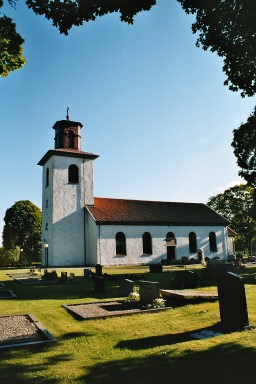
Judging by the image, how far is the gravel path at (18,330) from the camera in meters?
6.58

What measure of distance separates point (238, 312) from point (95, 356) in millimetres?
3450

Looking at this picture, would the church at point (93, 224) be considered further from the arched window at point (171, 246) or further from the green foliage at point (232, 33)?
the green foliage at point (232, 33)

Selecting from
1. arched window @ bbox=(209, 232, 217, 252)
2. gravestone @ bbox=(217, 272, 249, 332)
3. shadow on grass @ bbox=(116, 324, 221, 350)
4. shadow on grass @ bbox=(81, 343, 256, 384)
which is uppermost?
arched window @ bbox=(209, 232, 217, 252)

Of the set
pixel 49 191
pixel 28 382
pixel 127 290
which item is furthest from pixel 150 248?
pixel 28 382

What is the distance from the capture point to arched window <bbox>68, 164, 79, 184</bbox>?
108 ft

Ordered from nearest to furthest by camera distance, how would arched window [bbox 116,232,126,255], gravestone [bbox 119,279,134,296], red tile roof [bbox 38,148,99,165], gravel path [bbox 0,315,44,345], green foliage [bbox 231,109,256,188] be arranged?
gravel path [bbox 0,315,44,345], gravestone [bbox 119,279,134,296], green foliage [bbox 231,109,256,188], arched window [bbox 116,232,126,255], red tile roof [bbox 38,148,99,165]

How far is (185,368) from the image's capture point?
14.9ft

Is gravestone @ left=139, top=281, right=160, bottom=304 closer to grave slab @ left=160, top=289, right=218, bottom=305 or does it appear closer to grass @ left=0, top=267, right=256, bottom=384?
grave slab @ left=160, top=289, right=218, bottom=305

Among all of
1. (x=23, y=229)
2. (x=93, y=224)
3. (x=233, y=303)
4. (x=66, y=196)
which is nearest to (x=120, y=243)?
(x=93, y=224)

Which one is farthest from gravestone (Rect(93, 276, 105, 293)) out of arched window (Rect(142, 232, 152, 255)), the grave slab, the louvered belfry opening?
the louvered belfry opening

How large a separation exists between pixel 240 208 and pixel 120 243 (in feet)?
92.5

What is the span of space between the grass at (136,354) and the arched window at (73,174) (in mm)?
24814

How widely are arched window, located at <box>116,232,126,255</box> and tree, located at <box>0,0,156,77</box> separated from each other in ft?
84.4

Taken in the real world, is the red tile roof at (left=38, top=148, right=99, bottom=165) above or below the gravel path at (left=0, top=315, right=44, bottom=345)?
above
